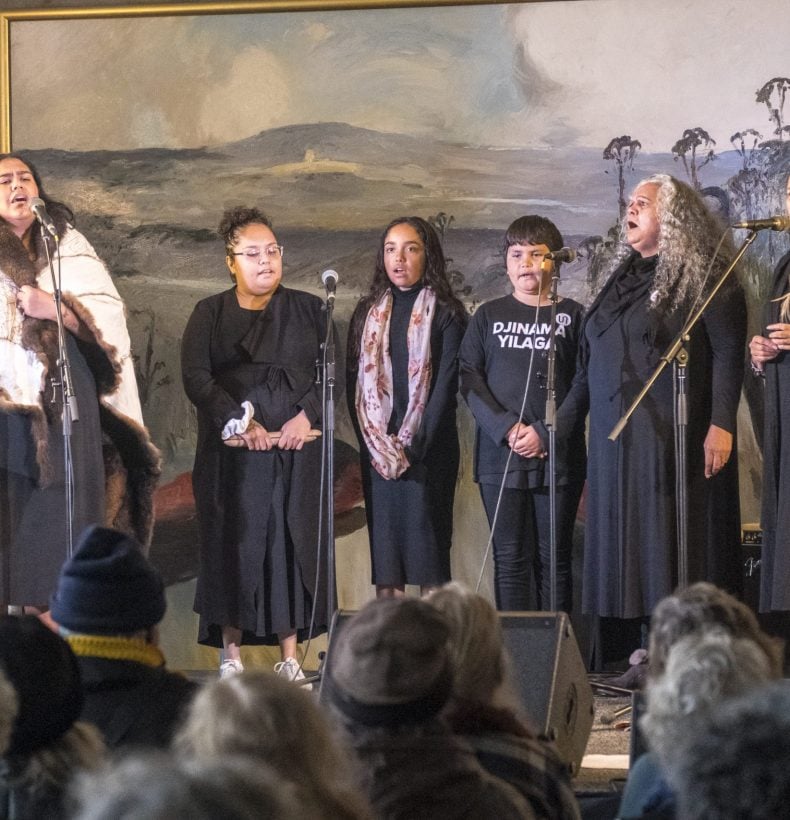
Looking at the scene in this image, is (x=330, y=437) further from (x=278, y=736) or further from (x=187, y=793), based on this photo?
(x=187, y=793)

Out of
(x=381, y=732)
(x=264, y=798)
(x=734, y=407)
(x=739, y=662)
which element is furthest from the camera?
(x=734, y=407)

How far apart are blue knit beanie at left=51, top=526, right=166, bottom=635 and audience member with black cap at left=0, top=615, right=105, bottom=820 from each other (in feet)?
1.42

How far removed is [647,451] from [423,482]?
1.20m

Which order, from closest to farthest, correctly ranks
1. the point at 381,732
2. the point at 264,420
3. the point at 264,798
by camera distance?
the point at 264,798
the point at 381,732
the point at 264,420

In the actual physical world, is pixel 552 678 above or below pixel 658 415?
below

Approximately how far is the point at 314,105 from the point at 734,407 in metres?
2.85

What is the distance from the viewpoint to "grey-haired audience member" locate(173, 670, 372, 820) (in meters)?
1.78

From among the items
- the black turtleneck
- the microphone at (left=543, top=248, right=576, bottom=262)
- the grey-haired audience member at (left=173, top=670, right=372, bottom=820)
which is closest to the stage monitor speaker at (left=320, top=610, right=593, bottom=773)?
the grey-haired audience member at (left=173, top=670, right=372, bottom=820)

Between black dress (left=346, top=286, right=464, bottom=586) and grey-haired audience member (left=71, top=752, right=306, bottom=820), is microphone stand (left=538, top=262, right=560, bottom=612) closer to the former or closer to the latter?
black dress (left=346, top=286, right=464, bottom=586)

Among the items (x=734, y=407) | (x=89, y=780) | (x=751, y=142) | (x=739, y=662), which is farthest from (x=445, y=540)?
(x=89, y=780)

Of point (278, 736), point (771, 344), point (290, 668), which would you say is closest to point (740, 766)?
point (278, 736)

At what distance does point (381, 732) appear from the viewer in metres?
2.30

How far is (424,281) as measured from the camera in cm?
728

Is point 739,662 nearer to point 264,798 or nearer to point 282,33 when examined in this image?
point 264,798
